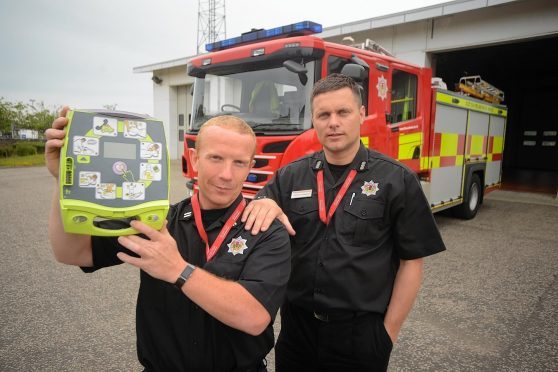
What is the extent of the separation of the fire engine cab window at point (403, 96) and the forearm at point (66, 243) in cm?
407

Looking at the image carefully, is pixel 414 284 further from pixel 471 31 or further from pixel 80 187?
pixel 471 31

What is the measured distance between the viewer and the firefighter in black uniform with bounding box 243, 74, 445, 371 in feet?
5.21

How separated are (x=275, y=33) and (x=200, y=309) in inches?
145

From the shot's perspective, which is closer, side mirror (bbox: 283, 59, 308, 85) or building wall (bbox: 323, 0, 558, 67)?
side mirror (bbox: 283, 59, 308, 85)

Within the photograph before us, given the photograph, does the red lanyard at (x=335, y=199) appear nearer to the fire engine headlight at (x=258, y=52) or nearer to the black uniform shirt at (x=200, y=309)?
the black uniform shirt at (x=200, y=309)

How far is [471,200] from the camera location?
6930mm

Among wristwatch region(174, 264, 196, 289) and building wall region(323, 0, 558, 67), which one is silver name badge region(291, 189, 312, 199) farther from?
building wall region(323, 0, 558, 67)

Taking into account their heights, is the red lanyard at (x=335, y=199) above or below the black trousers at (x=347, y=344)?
above

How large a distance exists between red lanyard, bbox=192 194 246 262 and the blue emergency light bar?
130 inches

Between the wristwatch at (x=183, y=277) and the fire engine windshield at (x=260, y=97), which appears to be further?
the fire engine windshield at (x=260, y=97)

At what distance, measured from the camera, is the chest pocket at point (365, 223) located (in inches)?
63.6

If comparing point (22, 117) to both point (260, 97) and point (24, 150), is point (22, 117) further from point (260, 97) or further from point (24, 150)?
point (260, 97)

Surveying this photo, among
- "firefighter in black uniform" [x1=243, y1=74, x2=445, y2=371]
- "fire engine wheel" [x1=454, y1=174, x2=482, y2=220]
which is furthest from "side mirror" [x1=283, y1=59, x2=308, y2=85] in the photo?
"fire engine wheel" [x1=454, y1=174, x2=482, y2=220]

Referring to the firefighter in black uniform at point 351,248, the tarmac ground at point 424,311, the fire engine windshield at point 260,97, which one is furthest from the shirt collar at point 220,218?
the fire engine windshield at point 260,97
